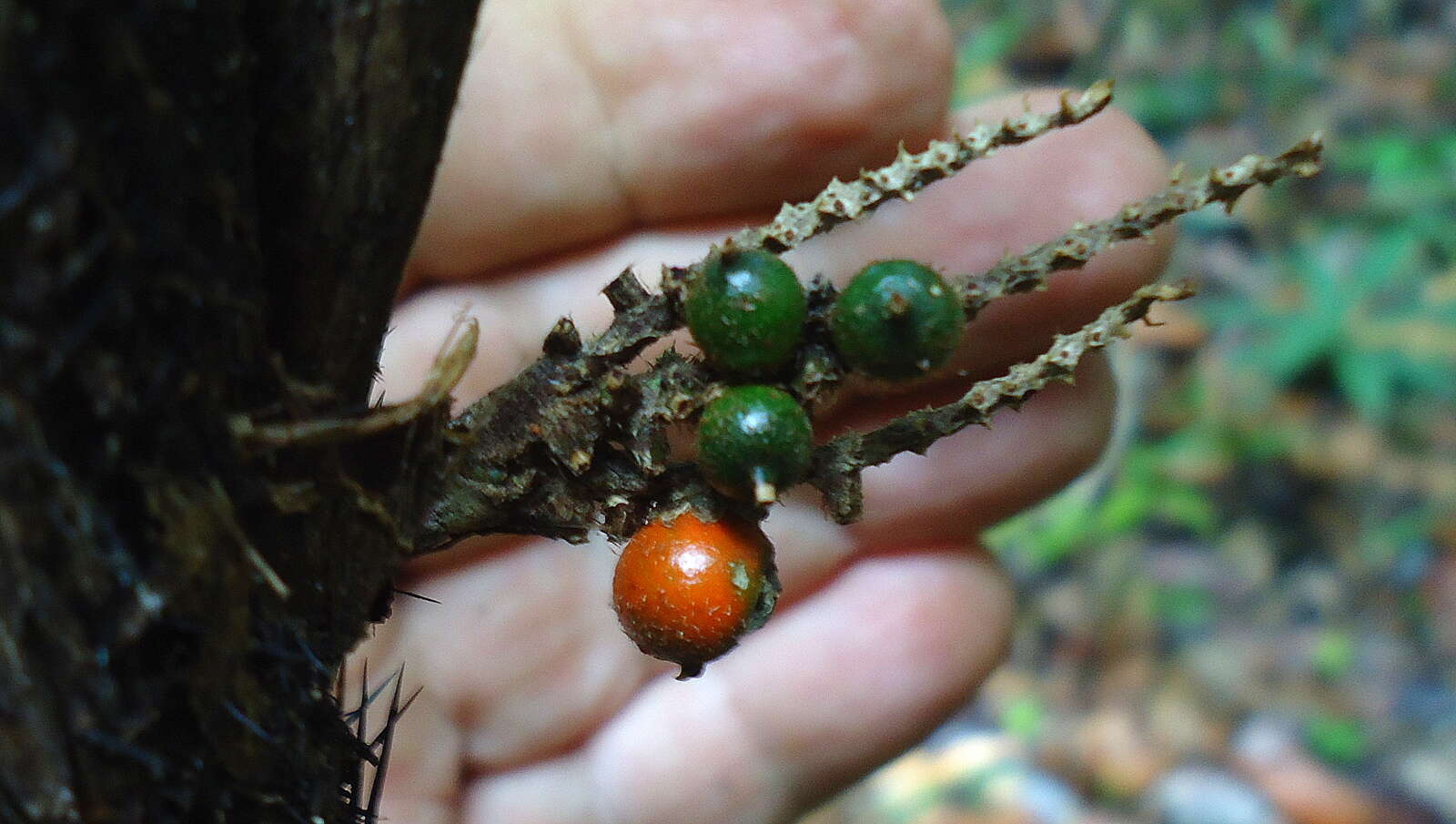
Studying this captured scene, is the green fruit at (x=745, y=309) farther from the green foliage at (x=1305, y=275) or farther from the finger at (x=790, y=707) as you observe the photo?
the green foliage at (x=1305, y=275)

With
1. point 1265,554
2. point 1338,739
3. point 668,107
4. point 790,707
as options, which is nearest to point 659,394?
point 668,107

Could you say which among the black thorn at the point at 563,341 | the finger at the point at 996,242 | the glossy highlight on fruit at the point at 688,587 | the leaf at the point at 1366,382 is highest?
the leaf at the point at 1366,382

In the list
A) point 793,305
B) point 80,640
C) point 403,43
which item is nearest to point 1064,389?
point 793,305

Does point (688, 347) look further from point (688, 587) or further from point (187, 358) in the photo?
point (187, 358)

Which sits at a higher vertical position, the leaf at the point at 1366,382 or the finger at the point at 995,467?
the leaf at the point at 1366,382

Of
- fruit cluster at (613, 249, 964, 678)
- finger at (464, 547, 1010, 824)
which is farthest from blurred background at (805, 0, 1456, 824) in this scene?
fruit cluster at (613, 249, 964, 678)

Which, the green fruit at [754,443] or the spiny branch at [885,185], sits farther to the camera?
the spiny branch at [885,185]

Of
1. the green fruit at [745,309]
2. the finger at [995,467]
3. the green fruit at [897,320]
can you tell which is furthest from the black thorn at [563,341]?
the finger at [995,467]
